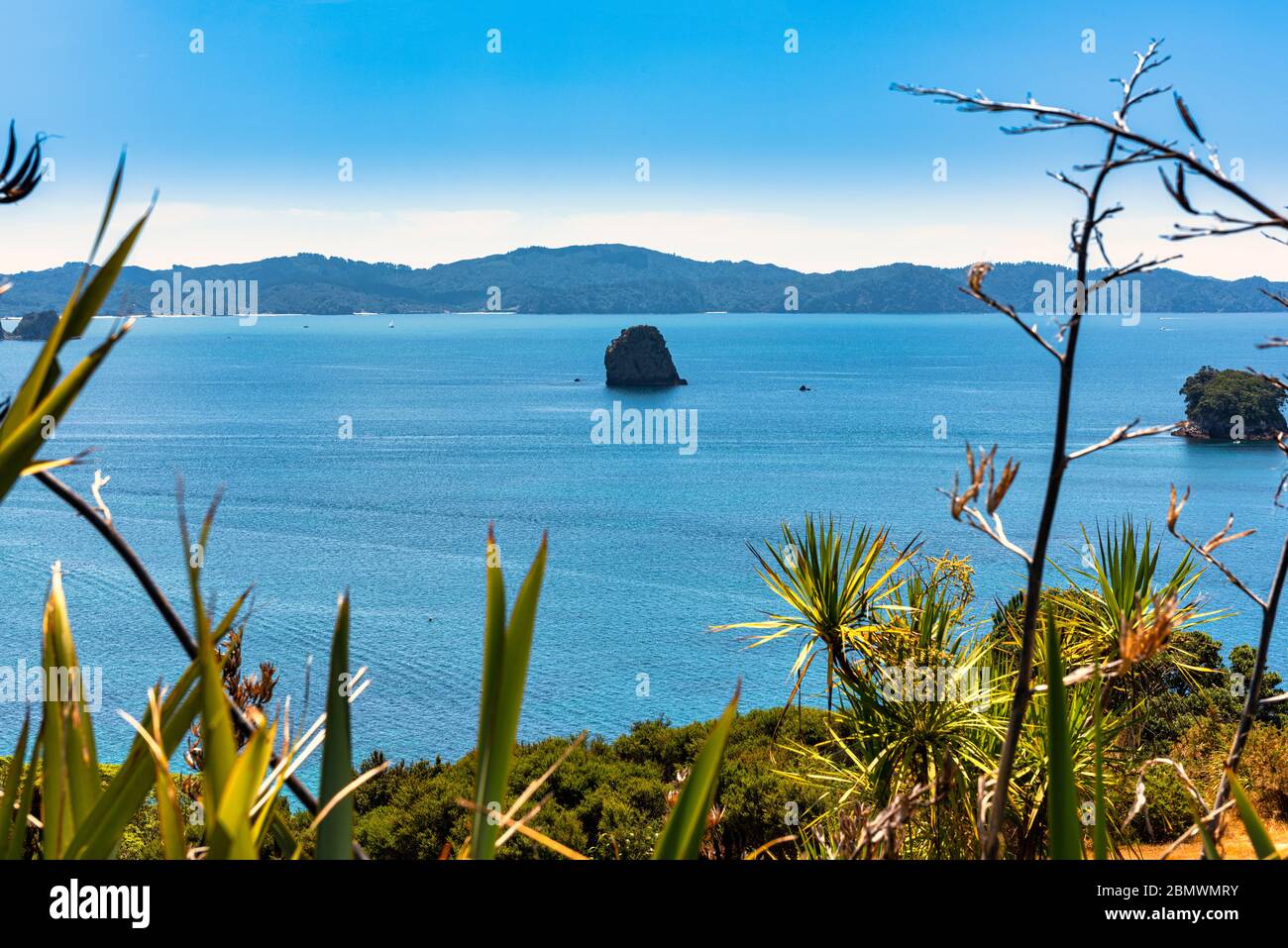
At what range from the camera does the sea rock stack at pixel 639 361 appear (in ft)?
337

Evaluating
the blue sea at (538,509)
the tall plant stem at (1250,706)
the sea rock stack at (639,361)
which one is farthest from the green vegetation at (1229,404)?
the tall plant stem at (1250,706)

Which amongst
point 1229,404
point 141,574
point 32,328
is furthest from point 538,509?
point 32,328

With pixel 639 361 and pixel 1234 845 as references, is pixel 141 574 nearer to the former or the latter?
pixel 1234 845

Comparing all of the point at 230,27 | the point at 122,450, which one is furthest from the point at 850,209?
the point at 122,450

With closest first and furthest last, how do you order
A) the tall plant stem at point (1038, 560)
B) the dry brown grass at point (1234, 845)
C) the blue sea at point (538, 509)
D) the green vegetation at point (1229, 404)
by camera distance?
the tall plant stem at point (1038, 560) → the dry brown grass at point (1234, 845) → the blue sea at point (538, 509) → the green vegetation at point (1229, 404)

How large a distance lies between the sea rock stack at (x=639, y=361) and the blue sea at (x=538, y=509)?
270cm

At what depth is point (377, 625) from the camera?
42.2 meters

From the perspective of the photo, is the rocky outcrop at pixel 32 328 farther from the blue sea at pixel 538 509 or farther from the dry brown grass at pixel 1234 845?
the dry brown grass at pixel 1234 845

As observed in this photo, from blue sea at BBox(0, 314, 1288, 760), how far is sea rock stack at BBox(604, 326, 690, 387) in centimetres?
270

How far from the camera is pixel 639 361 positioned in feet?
339

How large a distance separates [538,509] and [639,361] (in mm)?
47116

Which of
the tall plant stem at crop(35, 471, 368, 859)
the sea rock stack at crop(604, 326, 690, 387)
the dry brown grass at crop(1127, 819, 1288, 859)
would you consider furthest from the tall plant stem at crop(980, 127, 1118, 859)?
the sea rock stack at crop(604, 326, 690, 387)
